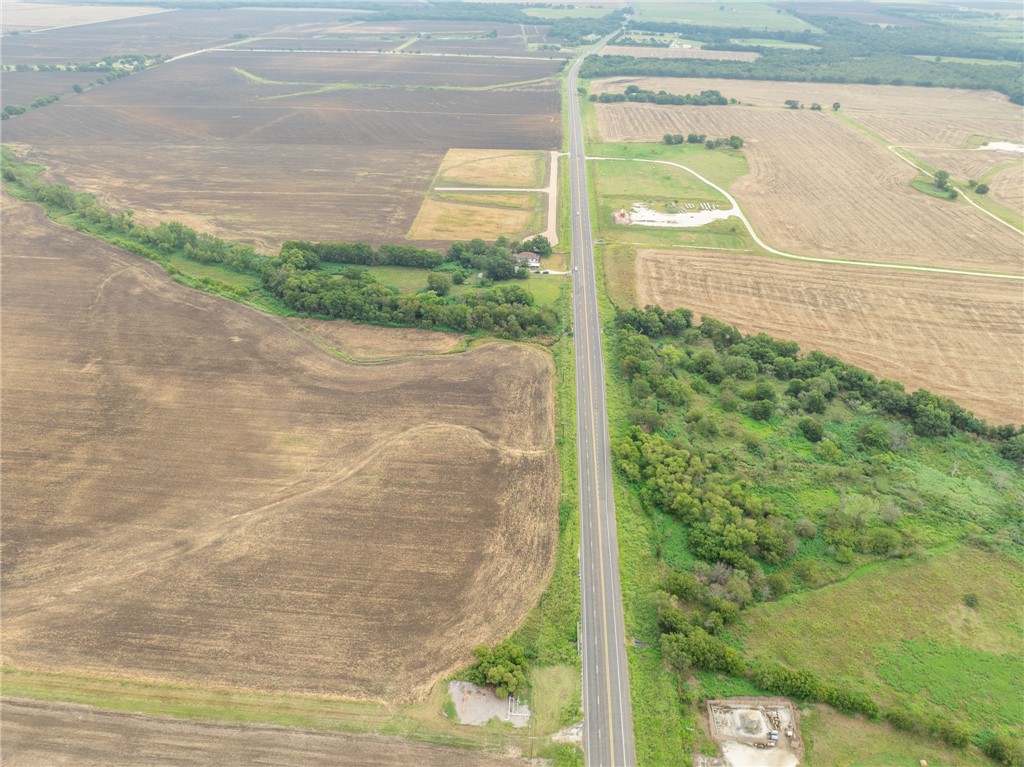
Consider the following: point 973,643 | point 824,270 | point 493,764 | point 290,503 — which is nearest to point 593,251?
point 824,270

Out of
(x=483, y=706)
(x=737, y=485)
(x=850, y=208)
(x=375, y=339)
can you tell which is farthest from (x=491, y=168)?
(x=483, y=706)

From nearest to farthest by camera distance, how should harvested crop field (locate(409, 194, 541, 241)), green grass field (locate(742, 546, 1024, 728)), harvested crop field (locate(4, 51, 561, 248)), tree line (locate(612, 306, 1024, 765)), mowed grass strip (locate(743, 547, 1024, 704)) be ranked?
green grass field (locate(742, 546, 1024, 728)) → tree line (locate(612, 306, 1024, 765)) → mowed grass strip (locate(743, 547, 1024, 704)) → harvested crop field (locate(409, 194, 541, 241)) → harvested crop field (locate(4, 51, 561, 248))

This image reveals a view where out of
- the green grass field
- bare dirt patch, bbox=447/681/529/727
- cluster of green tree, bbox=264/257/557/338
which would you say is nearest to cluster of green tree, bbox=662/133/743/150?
cluster of green tree, bbox=264/257/557/338

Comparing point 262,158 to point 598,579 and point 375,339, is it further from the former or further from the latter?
point 598,579

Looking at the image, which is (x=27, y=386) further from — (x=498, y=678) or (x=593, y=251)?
(x=593, y=251)

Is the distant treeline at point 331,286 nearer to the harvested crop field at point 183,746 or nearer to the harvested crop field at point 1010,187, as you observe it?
the harvested crop field at point 183,746

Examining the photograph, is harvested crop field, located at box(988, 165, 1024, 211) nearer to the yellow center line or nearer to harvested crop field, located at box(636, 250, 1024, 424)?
harvested crop field, located at box(636, 250, 1024, 424)
